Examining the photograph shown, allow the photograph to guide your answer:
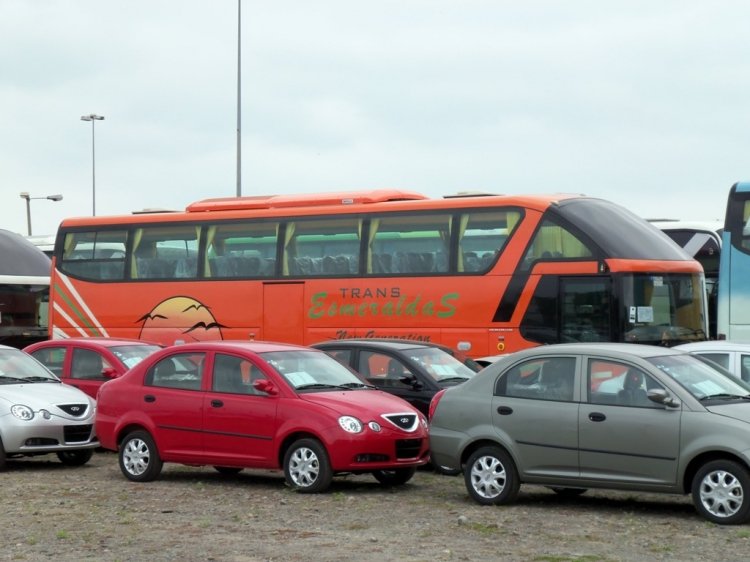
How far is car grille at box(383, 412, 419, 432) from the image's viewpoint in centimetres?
1426

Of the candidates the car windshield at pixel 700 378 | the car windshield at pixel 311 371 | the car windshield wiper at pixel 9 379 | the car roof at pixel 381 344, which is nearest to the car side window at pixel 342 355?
the car roof at pixel 381 344

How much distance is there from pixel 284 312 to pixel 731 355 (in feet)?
30.1

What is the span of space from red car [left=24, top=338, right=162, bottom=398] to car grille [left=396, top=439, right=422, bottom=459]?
562cm

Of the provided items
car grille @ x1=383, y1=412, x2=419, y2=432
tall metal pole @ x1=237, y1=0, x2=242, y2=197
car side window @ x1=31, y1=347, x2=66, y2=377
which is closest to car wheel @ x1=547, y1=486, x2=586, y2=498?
car grille @ x1=383, y1=412, x2=419, y2=432

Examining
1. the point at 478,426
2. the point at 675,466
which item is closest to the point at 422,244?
the point at 478,426

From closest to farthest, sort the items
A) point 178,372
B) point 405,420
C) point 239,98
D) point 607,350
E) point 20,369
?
point 607,350 → point 405,420 → point 178,372 → point 20,369 → point 239,98

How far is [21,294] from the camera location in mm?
30578

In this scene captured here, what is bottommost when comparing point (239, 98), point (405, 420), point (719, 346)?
point (405, 420)

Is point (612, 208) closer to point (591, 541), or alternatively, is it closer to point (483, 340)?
point (483, 340)

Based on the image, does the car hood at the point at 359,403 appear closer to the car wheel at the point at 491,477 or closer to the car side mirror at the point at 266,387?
the car side mirror at the point at 266,387

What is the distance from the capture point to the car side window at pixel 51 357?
1936 centimetres

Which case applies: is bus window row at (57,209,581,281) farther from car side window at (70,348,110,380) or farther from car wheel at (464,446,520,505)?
car wheel at (464,446,520,505)

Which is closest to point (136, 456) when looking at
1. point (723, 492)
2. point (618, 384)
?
point (618, 384)

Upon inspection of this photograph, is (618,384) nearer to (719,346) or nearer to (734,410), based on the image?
(734,410)
